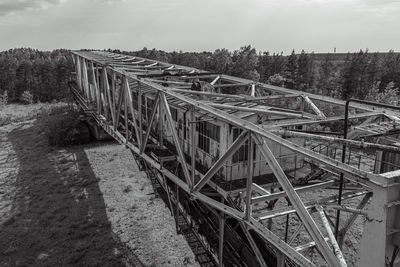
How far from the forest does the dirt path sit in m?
49.8

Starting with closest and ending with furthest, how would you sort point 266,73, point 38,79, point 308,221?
point 308,221
point 266,73
point 38,79

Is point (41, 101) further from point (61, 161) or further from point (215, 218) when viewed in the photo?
point (215, 218)

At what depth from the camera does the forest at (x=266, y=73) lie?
271 ft

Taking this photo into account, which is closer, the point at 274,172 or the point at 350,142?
the point at 350,142

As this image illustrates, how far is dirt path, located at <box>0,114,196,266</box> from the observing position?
20.1m

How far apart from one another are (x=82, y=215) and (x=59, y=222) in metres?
1.64

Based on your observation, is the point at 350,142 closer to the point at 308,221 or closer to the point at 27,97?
the point at 308,221

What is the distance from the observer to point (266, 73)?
95312 mm

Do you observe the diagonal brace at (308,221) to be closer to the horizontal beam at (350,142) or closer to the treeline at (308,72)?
the horizontal beam at (350,142)

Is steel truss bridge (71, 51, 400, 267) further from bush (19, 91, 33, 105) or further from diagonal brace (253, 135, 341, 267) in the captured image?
bush (19, 91, 33, 105)

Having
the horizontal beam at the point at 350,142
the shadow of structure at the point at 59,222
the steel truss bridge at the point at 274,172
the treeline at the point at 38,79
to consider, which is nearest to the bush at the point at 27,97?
the treeline at the point at 38,79

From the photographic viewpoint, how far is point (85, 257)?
19.9m

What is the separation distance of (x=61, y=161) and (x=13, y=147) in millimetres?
11207

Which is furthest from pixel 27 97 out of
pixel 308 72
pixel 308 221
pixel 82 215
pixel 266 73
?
pixel 308 221
